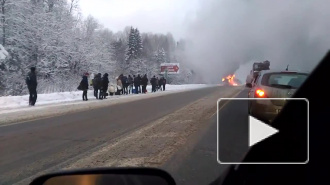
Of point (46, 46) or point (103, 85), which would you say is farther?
point (46, 46)

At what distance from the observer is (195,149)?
7.38 meters

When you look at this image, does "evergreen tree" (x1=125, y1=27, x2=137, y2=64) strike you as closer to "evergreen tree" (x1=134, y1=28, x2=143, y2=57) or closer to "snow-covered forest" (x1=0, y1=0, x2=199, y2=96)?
"evergreen tree" (x1=134, y1=28, x2=143, y2=57)

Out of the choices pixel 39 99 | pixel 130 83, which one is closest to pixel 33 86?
pixel 39 99

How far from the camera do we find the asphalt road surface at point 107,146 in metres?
6.01

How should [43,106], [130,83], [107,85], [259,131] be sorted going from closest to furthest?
[259,131]
[43,106]
[107,85]
[130,83]

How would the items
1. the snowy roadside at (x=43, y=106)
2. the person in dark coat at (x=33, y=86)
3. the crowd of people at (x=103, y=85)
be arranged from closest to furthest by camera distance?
the snowy roadside at (x=43, y=106), the person in dark coat at (x=33, y=86), the crowd of people at (x=103, y=85)

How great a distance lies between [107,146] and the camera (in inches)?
311

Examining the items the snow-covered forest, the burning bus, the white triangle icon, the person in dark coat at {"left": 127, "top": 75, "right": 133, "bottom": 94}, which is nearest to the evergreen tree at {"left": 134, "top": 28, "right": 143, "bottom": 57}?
the burning bus

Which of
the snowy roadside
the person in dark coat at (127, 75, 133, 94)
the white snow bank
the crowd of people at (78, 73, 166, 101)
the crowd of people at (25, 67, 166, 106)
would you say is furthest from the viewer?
the person in dark coat at (127, 75, 133, 94)

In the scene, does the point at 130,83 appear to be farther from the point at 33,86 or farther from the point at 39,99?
the point at 33,86

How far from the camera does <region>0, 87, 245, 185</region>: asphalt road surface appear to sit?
601cm

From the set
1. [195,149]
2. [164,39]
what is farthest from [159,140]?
[164,39]

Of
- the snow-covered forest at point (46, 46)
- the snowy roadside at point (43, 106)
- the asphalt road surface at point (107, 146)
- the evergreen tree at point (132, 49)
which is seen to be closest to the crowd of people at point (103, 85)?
the snowy roadside at point (43, 106)

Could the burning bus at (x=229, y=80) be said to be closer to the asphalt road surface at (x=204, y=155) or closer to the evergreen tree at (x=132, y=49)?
the evergreen tree at (x=132, y=49)
